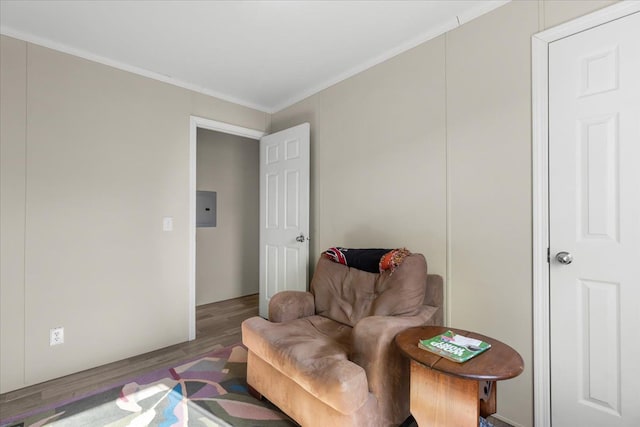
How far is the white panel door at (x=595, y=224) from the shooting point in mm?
1404

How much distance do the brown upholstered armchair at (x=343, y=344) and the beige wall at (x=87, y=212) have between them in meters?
1.37

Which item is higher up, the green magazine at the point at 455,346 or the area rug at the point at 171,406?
the green magazine at the point at 455,346

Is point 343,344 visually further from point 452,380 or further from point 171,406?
point 171,406

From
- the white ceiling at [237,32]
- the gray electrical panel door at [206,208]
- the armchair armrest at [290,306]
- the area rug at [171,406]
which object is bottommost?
the area rug at [171,406]

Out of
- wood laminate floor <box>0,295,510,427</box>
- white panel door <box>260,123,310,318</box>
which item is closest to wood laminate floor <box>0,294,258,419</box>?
wood laminate floor <box>0,295,510,427</box>

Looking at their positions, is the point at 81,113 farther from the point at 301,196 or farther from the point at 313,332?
the point at 313,332

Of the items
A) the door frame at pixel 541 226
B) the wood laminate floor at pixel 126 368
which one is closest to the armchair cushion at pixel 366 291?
the door frame at pixel 541 226

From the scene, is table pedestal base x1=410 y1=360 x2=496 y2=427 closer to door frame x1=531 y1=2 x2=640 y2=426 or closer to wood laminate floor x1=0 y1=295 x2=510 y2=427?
door frame x1=531 y1=2 x2=640 y2=426

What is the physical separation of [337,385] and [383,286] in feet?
2.61

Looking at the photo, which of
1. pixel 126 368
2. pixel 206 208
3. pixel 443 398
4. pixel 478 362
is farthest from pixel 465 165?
pixel 206 208

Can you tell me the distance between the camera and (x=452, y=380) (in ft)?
4.12

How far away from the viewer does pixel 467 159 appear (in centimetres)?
194

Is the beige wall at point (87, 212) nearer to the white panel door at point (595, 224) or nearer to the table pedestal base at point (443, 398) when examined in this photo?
the table pedestal base at point (443, 398)

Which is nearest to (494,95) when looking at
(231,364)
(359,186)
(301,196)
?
(359,186)
